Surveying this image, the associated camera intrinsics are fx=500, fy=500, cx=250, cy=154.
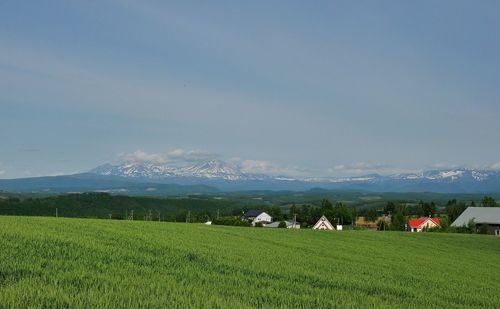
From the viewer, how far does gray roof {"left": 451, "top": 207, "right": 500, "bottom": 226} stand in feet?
362

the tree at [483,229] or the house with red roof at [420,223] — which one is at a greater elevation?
the tree at [483,229]

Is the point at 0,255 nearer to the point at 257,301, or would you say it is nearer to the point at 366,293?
the point at 257,301

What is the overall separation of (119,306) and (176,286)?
228 centimetres

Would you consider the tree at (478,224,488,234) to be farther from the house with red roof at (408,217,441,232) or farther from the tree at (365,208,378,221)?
the tree at (365,208,378,221)

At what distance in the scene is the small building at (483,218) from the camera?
108 meters

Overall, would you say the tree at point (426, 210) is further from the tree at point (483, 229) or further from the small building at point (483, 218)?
the tree at point (483, 229)

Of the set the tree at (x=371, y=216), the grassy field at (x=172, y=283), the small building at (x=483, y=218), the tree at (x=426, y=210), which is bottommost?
the tree at (x=371, y=216)

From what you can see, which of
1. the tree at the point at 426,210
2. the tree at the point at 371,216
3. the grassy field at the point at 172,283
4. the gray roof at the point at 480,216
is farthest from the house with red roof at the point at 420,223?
the grassy field at the point at 172,283

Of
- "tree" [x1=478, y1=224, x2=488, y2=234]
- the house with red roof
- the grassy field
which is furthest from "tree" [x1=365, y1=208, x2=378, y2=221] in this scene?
the grassy field

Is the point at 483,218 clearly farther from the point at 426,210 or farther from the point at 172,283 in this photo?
the point at 172,283

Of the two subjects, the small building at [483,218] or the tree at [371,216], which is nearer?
the small building at [483,218]

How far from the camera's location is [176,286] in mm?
9703

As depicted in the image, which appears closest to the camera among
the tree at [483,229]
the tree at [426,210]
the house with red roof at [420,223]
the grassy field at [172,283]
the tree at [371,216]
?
the grassy field at [172,283]

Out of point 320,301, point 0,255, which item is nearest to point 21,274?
point 0,255
